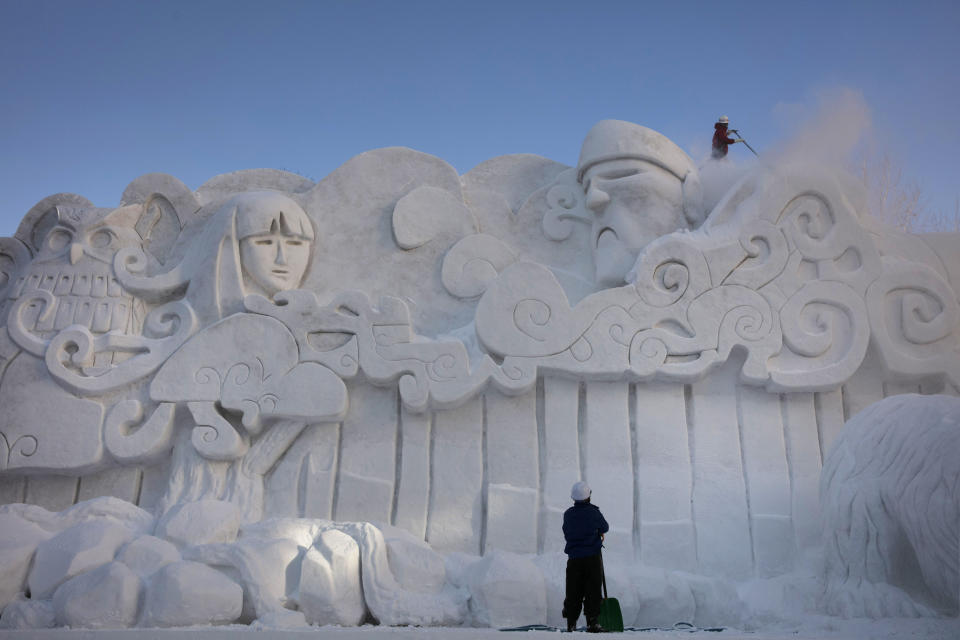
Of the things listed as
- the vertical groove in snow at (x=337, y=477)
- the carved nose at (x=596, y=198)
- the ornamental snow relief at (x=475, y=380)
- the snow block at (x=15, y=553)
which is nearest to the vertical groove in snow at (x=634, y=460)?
the ornamental snow relief at (x=475, y=380)

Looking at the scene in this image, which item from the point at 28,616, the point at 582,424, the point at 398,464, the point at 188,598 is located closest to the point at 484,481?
the point at 398,464

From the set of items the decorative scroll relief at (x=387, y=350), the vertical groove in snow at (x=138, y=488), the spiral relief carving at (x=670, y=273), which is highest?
the spiral relief carving at (x=670, y=273)

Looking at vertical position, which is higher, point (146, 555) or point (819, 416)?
point (819, 416)

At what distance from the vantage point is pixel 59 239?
4.63 m

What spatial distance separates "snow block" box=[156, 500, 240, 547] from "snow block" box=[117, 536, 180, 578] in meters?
0.16

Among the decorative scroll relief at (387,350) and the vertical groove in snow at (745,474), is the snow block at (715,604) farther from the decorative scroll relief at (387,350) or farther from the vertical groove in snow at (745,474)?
the decorative scroll relief at (387,350)

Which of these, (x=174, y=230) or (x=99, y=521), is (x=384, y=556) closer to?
(x=99, y=521)

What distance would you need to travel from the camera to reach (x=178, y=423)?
13.7ft

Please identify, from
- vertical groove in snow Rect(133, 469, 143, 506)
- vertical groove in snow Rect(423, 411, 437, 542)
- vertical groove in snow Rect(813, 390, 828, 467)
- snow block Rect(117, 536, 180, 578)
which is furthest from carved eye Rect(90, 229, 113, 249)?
vertical groove in snow Rect(813, 390, 828, 467)

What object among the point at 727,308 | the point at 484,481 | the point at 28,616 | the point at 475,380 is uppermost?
the point at 727,308

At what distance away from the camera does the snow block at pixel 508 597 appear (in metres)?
3.16

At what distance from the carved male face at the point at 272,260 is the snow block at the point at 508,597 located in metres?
1.99

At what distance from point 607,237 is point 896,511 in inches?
79.8

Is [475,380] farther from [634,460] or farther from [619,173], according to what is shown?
[619,173]
